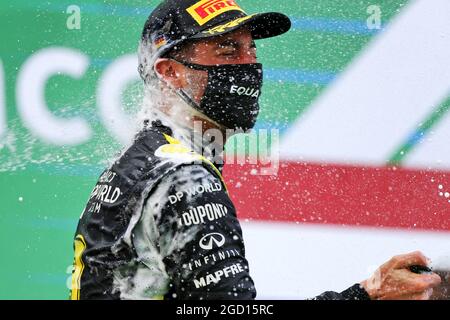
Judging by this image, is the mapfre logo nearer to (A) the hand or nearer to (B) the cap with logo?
(B) the cap with logo

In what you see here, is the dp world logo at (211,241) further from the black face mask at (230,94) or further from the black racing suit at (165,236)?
the black face mask at (230,94)

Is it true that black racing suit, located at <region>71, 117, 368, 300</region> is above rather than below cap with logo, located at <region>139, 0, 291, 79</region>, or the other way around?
below

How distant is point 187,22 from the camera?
11.1 ft

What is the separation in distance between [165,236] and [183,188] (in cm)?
16

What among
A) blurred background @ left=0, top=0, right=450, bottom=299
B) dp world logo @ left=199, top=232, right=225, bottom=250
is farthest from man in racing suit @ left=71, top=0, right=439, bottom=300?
blurred background @ left=0, top=0, right=450, bottom=299

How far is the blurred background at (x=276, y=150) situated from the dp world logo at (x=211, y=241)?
6.96 feet

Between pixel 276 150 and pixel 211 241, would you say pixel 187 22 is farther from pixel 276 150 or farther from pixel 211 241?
pixel 276 150

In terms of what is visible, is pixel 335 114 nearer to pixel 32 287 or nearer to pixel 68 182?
pixel 68 182

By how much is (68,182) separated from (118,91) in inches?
21.3

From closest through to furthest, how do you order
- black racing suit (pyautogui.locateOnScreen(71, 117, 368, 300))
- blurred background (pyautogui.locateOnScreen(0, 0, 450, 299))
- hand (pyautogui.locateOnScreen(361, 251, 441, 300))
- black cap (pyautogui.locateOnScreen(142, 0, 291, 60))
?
black racing suit (pyautogui.locateOnScreen(71, 117, 368, 300)) < hand (pyautogui.locateOnScreen(361, 251, 441, 300)) < black cap (pyautogui.locateOnScreen(142, 0, 291, 60)) < blurred background (pyautogui.locateOnScreen(0, 0, 450, 299))

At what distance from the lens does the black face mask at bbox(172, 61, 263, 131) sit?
11.2ft

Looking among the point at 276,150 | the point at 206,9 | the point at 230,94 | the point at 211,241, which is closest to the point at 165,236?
the point at 211,241

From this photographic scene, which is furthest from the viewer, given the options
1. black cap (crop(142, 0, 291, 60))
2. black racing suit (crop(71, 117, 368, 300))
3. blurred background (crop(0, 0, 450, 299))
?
blurred background (crop(0, 0, 450, 299))

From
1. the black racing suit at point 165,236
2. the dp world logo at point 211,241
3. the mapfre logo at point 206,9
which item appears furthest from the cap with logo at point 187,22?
the dp world logo at point 211,241
